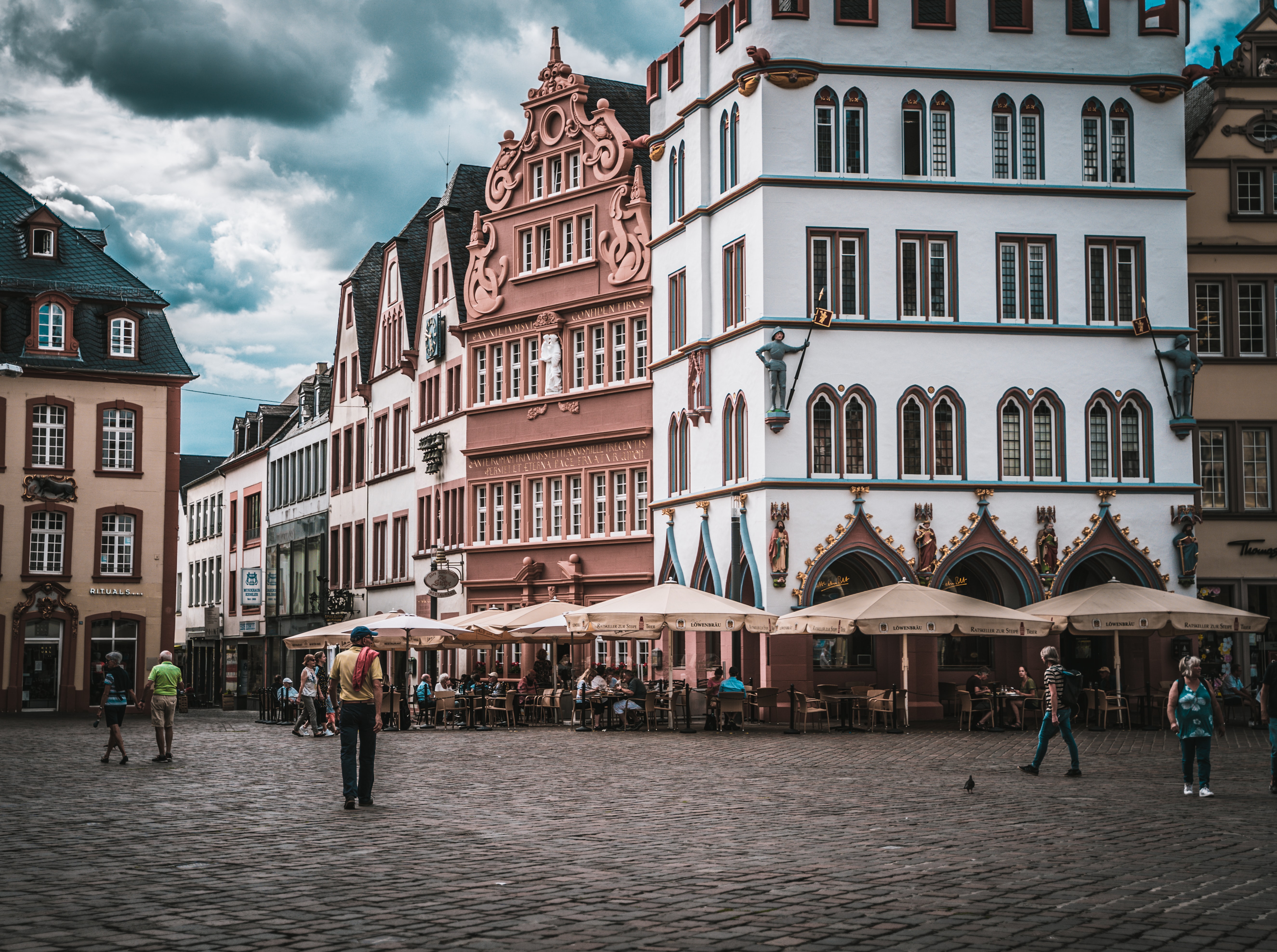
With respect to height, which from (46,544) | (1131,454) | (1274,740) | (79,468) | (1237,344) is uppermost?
(1237,344)

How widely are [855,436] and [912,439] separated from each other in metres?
1.39

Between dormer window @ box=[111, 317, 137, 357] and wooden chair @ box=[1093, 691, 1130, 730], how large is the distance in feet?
115

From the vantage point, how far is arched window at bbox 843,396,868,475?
37844mm

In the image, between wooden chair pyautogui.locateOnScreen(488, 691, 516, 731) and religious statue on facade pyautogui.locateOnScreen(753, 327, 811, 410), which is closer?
religious statue on facade pyautogui.locateOnScreen(753, 327, 811, 410)

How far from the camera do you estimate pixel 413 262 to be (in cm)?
6131

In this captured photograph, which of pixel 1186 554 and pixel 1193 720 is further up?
pixel 1186 554

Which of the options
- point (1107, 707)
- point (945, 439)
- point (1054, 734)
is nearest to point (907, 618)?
point (1107, 707)

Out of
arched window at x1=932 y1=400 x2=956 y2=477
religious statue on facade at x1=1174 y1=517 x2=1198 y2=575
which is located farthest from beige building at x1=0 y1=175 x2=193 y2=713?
religious statue on facade at x1=1174 y1=517 x2=1198 y2=575

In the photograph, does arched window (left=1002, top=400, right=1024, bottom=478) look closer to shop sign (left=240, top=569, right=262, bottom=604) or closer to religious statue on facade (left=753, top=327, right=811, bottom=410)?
religious statue on facade (left=753, top=327, right=811, bottom=410)

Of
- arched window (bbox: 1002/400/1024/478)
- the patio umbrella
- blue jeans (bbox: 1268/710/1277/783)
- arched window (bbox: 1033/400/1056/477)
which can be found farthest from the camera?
arched window (bbox: 1033/400/1056/477)

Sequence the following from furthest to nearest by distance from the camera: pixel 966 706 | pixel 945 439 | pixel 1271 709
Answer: pixel 945 439, pixel 966 706, pixel 1271 709

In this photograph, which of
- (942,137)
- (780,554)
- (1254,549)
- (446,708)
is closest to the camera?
(446,708)

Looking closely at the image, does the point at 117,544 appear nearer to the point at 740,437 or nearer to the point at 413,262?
the point at 413,262

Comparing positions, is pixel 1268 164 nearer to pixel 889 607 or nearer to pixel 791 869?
pixel 889 607
